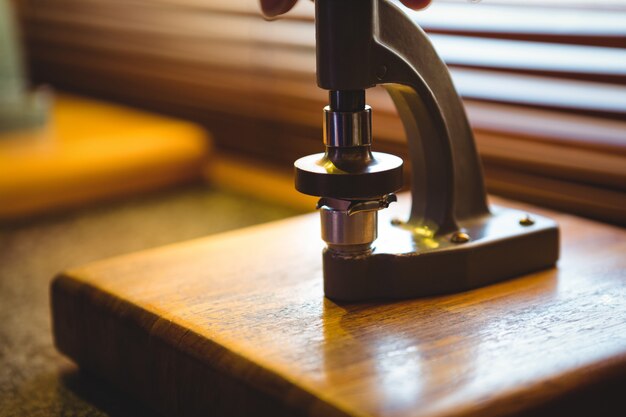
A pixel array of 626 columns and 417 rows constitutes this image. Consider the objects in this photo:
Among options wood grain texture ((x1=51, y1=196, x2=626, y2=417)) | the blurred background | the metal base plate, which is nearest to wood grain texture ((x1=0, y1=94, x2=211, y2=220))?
the blurred background

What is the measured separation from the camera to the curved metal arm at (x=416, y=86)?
2.05ft

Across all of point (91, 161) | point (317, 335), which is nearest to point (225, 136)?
point (91, 161)

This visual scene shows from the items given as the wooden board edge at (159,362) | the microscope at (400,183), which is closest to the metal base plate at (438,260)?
the microscope at (400,183)

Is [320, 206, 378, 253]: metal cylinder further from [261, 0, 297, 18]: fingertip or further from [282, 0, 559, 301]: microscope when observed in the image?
[261, 0, 297, 18]: fingertip

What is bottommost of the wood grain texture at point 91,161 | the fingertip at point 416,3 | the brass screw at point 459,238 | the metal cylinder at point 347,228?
the wood grain texture at point 91,161

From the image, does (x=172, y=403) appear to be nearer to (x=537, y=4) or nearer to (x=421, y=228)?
(x=421, y=228)

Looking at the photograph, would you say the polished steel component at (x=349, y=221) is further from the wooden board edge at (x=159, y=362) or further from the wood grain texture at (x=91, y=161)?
the wood grain texture at (x=91, y=161)

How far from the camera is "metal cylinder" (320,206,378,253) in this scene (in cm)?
65

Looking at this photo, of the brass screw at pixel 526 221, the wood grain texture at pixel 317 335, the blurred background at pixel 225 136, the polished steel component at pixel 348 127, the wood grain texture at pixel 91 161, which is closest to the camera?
the wood grain texture at pixel 317 335

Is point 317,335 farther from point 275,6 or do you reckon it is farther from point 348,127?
point 275,6

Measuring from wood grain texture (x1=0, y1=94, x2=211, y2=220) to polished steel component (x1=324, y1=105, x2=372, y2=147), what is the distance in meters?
0.93

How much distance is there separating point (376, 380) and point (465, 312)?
144mm

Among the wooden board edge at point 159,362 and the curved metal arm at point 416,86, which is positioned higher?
the curved metal arm at point 416,86

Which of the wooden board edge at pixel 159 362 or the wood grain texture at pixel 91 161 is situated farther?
the wood grain texture at pixel 91 161
